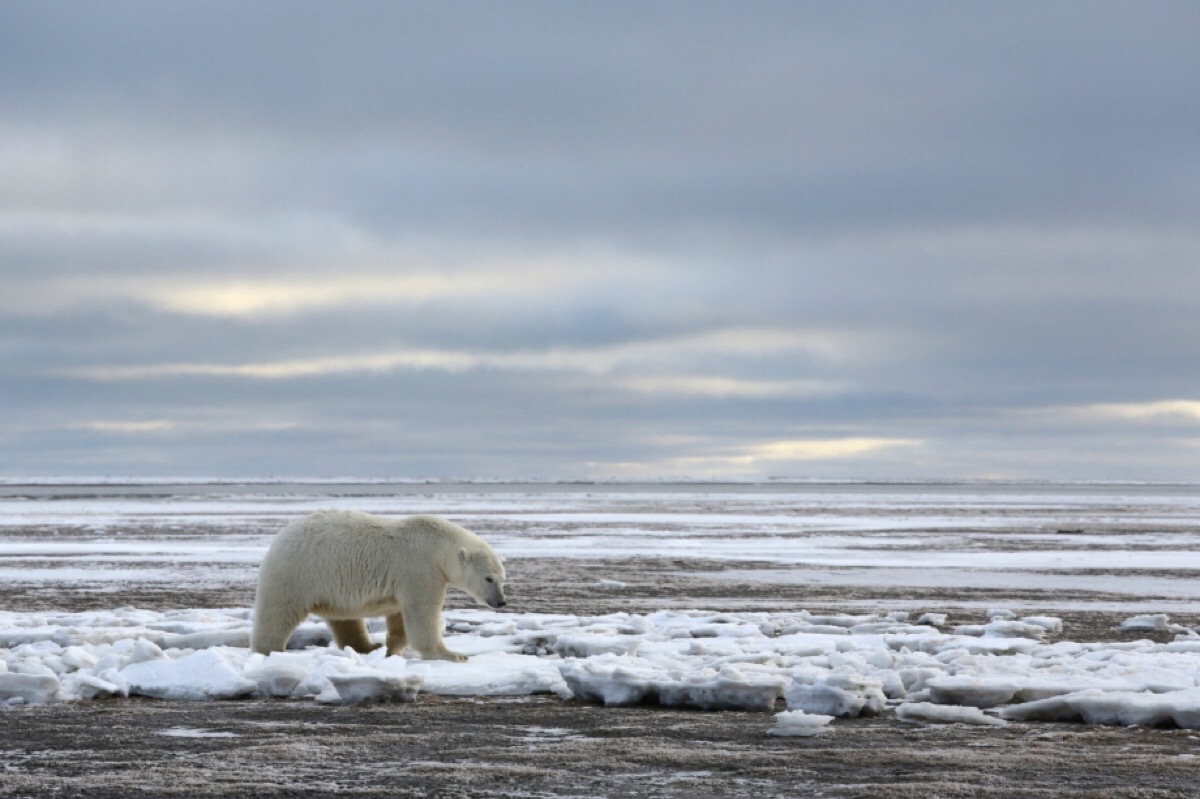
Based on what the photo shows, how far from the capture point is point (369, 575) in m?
10.9

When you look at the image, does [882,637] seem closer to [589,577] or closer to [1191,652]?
[1191,652]

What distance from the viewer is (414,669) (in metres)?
9.94

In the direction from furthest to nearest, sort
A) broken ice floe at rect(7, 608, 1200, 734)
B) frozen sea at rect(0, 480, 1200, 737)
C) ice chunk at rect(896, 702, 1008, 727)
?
frozen sea at rect(0, 480, 1200, 737) → broken ice floe at rect(7, 608, 1200, 734) → ice chunk at rect(896, 702, 1008, 727)

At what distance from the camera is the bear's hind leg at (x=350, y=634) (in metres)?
11.5

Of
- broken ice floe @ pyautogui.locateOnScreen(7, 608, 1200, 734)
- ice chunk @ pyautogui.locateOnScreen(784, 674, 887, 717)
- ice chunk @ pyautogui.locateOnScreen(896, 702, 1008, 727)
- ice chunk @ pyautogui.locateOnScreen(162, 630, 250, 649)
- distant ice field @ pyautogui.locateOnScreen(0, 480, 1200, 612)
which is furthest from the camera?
distant ice field @ pyautogui.locateOnScreen(0, 480, 1200, 612)

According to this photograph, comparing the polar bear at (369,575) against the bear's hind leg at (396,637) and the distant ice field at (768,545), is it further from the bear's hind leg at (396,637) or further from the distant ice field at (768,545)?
the distant ice field at (768,545)

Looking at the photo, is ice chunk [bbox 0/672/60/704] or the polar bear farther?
the polar bear

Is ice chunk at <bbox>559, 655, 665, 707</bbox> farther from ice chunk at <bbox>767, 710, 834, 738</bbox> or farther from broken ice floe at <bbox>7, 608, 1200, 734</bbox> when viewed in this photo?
ice chunk at <bbox>767, 710, 834, 738</bbox>

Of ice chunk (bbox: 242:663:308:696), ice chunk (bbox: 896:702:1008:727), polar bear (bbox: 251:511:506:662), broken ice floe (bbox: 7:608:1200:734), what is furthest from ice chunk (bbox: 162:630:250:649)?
ice chunk (bbox: 896:702:1008:727)

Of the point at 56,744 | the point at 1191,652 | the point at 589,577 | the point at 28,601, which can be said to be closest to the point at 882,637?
the point at 1191,652

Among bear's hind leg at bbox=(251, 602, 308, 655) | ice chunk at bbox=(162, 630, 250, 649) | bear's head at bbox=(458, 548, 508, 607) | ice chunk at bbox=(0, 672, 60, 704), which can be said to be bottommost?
ice chunk at bbox=(0, 672, 60, 704)

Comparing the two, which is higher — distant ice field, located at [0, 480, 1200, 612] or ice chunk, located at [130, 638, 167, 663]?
distant ice field, located at [0, 480, 1200, 612]

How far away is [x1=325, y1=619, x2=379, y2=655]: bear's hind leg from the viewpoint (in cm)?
1152

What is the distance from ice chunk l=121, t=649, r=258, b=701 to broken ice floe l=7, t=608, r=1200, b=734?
13 mm
